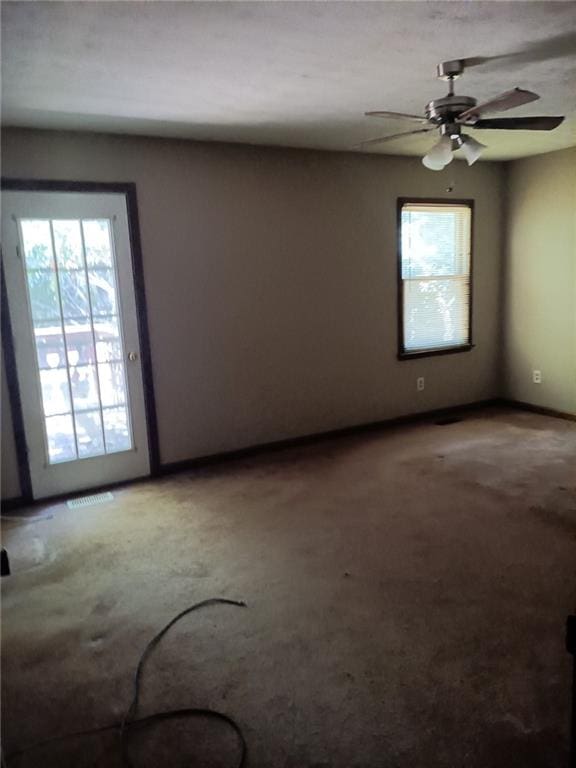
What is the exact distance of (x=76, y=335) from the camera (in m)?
3.93

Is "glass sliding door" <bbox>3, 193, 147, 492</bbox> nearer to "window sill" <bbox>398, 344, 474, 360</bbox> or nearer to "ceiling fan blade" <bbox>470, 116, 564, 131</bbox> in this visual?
"ceiling fan blade" <bbox>470, 116, 564, 131</bbox>

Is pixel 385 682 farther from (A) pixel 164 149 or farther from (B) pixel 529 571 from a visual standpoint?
(A) pixel 164 149

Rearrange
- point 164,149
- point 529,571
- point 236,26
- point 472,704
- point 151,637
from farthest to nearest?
point 164,149 → point 529,571 → point 151,637 → point 236,26 → point 472,704

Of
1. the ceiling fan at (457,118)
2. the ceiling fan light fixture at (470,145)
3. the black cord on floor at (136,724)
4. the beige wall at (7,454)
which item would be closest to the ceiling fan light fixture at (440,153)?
the ceiling fan at (457,118)

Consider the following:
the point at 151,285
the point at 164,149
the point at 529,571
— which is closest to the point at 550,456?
the point at 529,571

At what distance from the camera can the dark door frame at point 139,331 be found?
12.1 ft

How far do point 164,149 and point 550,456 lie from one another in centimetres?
373

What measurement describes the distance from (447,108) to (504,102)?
15.2 inches

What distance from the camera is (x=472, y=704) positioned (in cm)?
200

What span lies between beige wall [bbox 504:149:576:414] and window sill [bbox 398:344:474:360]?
57 cm

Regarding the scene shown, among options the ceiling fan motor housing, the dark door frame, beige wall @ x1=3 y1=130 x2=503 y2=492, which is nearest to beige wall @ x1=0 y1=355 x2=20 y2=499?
the dark door frame

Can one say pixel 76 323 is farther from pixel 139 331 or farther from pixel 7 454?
pixel 7 454

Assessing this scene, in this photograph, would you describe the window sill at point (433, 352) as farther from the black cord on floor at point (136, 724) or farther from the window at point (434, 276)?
the black cord on floor at point (136, 724)

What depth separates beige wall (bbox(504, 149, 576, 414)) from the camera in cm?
530
